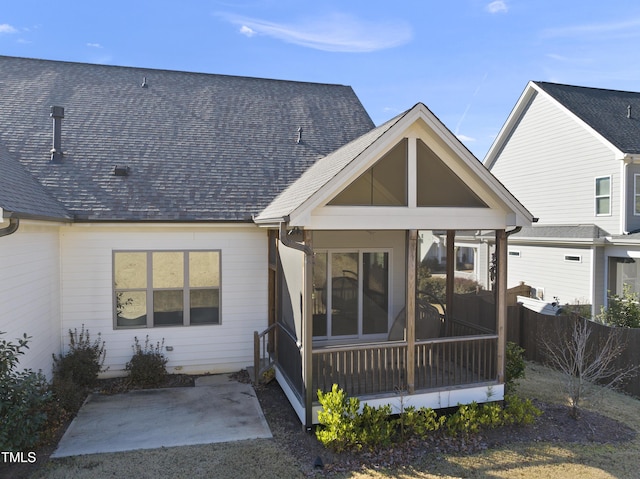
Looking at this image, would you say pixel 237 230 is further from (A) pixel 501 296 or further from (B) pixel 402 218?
(A) pixel 501 296

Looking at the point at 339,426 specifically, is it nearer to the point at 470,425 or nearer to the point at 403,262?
→ the point at 470,425

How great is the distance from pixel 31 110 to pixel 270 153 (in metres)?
6.29

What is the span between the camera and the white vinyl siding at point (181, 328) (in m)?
8.93

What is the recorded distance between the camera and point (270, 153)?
461 inches

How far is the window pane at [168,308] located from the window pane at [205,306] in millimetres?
248

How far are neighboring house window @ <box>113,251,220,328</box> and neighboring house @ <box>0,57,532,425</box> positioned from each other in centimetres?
3

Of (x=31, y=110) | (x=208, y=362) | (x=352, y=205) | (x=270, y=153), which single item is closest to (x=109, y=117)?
(x=31, y=110)

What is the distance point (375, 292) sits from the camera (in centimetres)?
1003

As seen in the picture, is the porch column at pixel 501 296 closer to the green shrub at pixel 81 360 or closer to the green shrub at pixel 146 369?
the green shrub at pixel 146 369

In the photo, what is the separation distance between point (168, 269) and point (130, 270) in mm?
756

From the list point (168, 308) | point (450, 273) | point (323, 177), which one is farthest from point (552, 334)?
point (168, 308)

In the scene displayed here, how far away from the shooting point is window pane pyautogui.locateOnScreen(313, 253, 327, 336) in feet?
31.7

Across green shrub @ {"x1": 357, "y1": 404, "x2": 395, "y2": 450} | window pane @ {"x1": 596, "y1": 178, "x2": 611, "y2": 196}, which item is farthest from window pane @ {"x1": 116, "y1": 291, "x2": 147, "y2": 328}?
window pane @ {"x1": 596, "y1": 178, "x2": 611, "y2": 196}

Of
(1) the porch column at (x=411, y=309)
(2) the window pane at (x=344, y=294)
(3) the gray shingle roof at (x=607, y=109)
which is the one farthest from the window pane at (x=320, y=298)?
(3) the gray shingle roof at (x=607, y=109)
